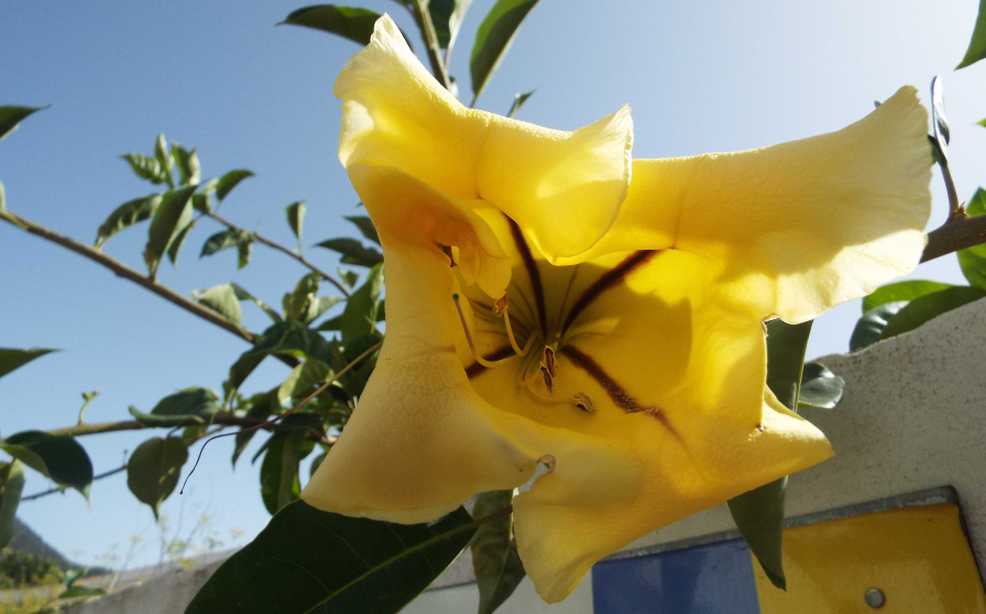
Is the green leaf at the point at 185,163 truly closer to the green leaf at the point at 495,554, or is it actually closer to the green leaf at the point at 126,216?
the green leaf at the point at 126,216

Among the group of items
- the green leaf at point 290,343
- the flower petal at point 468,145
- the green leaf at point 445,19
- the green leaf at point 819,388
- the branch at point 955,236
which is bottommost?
the green leaf at point 819,388

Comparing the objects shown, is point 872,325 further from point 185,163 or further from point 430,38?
point 185,163

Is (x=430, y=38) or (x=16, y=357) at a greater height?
(x=430, y=38)

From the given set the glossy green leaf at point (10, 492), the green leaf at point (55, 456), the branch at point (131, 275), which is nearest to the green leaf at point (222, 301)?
the branch at point (131, 275)

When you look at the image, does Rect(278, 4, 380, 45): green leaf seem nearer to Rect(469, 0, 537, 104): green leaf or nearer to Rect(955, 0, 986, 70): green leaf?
Rect(469, 0, 537, 104): green leaf

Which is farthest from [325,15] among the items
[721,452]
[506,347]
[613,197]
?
[721,452]

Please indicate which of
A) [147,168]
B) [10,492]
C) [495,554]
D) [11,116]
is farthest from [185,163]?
[495,554]
